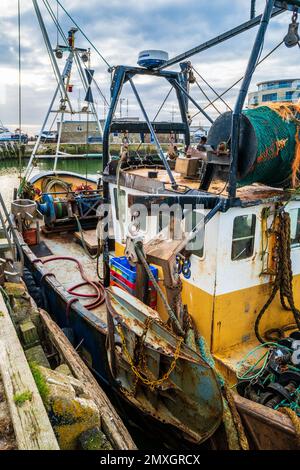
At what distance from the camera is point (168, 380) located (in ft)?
14.1

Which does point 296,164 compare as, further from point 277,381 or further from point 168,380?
point 168,380

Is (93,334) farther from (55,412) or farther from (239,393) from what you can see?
(55,412)

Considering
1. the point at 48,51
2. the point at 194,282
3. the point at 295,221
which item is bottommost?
the point at 194,282

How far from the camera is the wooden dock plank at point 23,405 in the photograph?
2.60 meters

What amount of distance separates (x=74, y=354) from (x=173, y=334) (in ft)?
4.13

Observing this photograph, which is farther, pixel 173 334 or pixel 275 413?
pixel 173 334

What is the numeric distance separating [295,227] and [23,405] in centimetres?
444

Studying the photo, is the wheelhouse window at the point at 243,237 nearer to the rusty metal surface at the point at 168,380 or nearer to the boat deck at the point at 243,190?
the boat deck at the point at 243,190

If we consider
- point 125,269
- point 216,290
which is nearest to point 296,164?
point 216,290

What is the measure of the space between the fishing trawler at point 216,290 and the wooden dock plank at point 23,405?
142cm

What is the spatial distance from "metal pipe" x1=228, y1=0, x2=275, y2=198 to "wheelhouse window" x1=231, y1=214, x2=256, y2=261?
55 cm

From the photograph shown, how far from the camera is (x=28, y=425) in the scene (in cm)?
271
